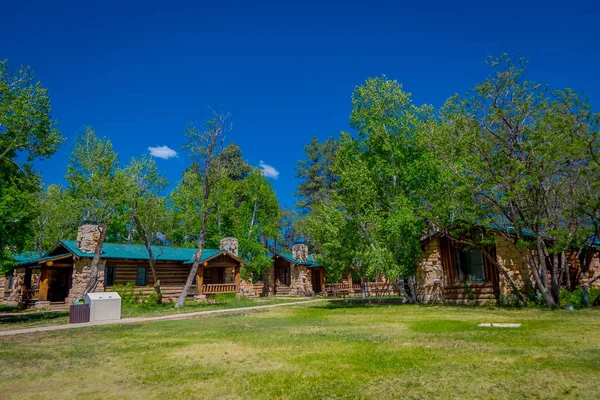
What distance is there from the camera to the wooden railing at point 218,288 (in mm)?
32406

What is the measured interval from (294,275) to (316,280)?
363 centimetres

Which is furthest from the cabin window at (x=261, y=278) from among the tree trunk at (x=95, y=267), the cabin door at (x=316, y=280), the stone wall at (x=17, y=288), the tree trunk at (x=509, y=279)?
the tree trunk at (x=509, y=279)

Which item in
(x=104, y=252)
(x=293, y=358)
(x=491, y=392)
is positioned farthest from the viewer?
(x=104, y=252)

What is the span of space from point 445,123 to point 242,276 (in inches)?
1057

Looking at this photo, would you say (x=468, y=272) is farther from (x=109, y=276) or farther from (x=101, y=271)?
(x=109, y=276)

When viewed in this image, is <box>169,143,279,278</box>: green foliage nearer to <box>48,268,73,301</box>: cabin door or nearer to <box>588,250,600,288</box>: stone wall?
<box>48,268,73,301</box>: cabin door

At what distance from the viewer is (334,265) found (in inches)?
877

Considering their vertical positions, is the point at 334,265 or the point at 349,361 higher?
the point at 334,265

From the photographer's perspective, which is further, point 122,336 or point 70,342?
point 122,336

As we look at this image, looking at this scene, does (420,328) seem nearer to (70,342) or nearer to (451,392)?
(451,392)

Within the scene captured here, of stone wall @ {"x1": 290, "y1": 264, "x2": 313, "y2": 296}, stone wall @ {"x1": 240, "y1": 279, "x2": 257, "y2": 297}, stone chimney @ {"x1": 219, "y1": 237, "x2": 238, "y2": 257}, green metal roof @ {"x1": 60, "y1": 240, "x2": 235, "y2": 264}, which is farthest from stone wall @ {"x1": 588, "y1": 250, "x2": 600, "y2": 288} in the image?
stone wall @ {"x1": 240, "y1": 279, "x2": 257, "y2": 297}

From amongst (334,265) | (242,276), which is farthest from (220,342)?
(242,276)

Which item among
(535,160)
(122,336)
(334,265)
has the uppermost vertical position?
(535,160)

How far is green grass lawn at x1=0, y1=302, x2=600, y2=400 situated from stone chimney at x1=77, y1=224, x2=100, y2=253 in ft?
57.1
